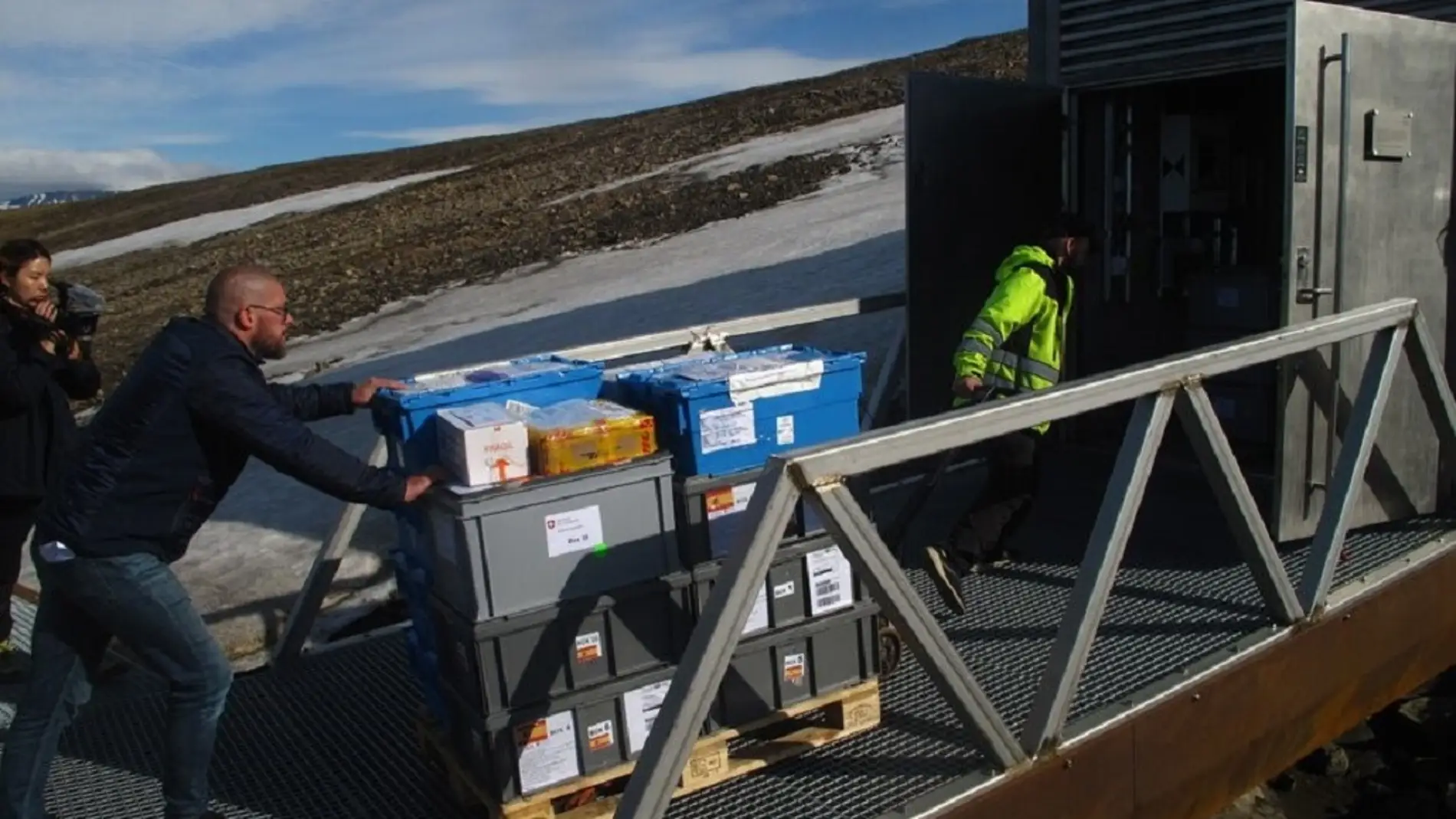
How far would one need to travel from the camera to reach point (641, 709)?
3.53 m

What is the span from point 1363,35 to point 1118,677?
2.90m

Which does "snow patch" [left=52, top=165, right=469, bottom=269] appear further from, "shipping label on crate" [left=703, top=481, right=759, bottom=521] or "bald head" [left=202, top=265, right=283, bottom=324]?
"shipping label on crate" [left=703, top=481, right=759, bottom=521]

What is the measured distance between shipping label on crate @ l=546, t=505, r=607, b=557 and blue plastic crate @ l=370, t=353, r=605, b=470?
0.56 m

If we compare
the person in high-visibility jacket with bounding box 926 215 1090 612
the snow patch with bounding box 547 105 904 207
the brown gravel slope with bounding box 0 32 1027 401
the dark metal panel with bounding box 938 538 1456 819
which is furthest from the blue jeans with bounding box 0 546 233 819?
the snow patch with bounding box 547 105 904 207

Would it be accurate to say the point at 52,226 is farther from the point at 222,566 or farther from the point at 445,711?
the point at 445,711

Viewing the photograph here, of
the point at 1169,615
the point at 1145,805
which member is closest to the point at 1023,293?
the point at 1169,615

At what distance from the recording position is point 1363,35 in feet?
16.1

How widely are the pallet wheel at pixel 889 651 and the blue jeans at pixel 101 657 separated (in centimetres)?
219

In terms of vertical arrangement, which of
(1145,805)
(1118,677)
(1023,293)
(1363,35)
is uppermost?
(1363,35)

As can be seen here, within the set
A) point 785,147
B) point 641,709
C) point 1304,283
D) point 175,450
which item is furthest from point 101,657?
point 785,147

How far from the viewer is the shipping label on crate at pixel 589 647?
342cm

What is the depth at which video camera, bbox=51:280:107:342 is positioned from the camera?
181 inches

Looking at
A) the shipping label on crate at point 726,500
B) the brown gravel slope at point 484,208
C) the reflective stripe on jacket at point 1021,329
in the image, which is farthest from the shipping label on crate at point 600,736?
the brown gravel slope at point 484,208

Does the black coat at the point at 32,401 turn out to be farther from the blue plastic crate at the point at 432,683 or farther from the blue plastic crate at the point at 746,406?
the blue plastic crate at the point at 746,406
